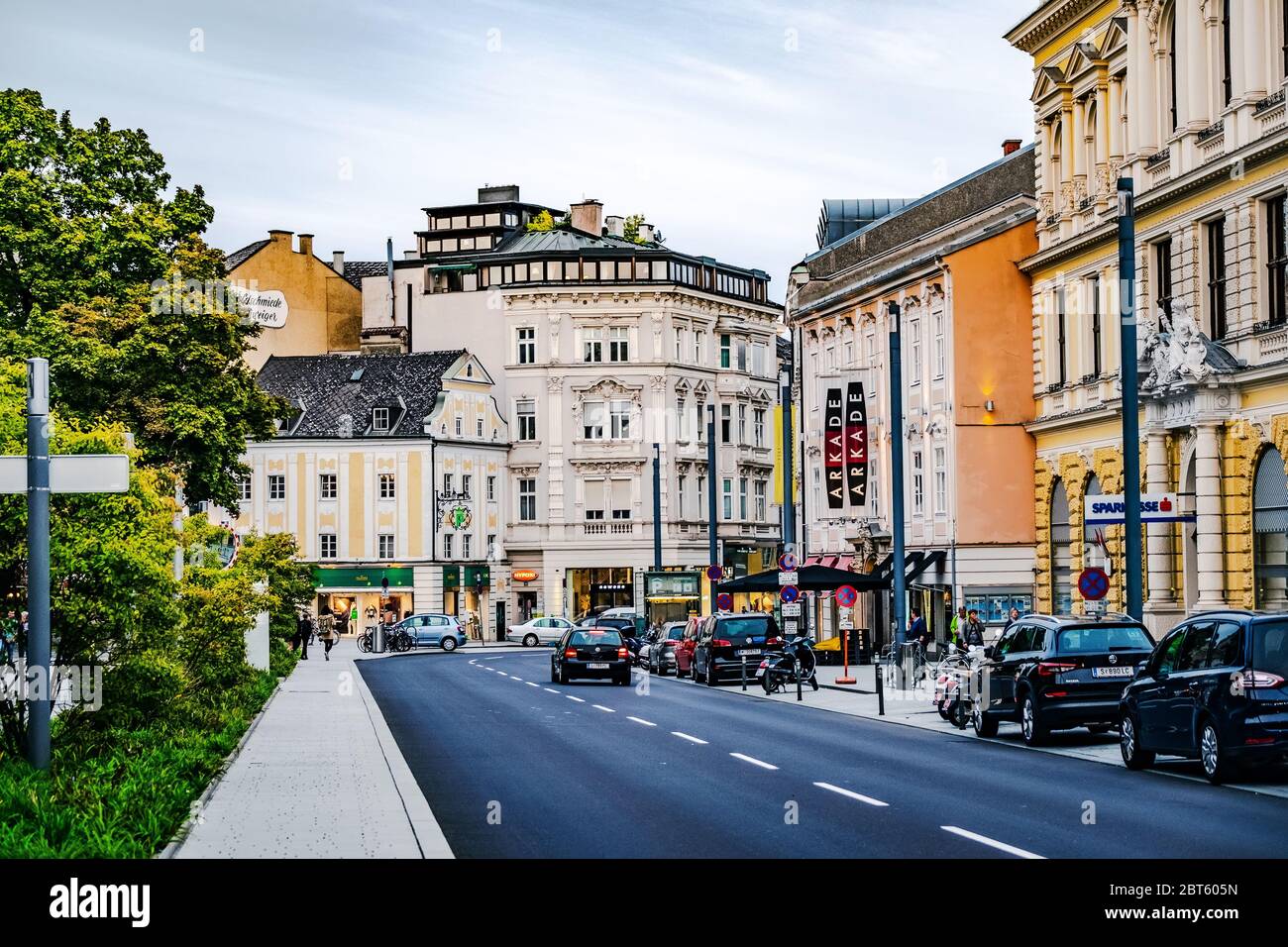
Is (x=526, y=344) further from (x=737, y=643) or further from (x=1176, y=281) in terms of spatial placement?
(x=1176, y=281)

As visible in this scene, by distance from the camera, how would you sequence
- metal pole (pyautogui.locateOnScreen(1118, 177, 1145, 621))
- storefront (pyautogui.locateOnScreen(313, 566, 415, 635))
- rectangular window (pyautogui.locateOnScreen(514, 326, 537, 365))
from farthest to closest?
rectangular window (pyautogui.locateOnScreen(514, 326, 537, 365)) → storefront (pyautogui.locateOnScreen(313, 566, 415, 635)) → metal pole (pyautogui.locateOnScreen(1118, 177, 1145, 621))

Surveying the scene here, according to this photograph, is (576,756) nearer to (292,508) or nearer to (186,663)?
(186,663)

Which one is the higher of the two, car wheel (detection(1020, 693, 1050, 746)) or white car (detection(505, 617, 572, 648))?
car wheel (detection(1020, 693, 1050, 746))

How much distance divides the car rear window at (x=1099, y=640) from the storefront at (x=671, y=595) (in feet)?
178

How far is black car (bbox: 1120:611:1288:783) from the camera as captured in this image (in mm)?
18953

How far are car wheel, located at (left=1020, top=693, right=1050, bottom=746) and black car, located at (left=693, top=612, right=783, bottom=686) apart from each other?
745 inches

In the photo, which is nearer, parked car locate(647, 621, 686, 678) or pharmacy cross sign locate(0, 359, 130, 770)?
pharmacy cross sign locate(0, 359, 130, 770)

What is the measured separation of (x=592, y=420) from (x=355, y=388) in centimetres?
1205

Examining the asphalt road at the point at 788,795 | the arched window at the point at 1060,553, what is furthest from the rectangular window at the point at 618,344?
the asphalt road at the point at 788,795

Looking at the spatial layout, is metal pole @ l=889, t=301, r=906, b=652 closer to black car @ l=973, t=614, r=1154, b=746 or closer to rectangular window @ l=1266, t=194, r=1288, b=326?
rectangular window @ l=1266, t=194, r=1288, b=326

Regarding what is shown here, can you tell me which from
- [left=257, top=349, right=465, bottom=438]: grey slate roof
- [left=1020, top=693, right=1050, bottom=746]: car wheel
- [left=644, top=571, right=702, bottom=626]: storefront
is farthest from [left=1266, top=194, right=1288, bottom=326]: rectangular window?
[left=257, top=349, right=465, bottom=438]: grey slate roof

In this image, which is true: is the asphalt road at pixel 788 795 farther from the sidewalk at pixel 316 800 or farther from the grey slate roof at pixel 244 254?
the grey slate roof at pixel 244 254

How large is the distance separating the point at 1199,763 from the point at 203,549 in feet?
75.5

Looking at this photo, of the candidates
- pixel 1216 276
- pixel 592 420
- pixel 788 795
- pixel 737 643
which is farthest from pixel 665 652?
pixel 592 420
